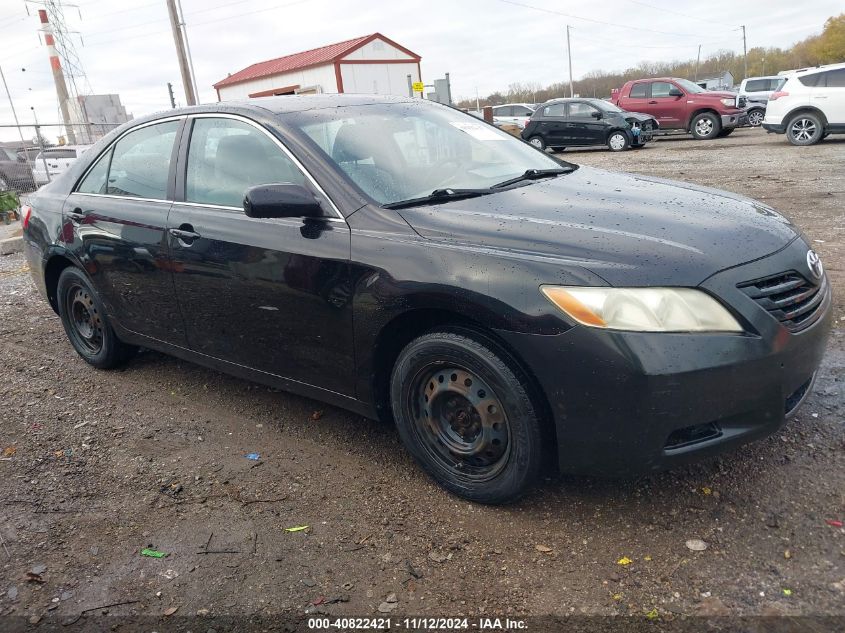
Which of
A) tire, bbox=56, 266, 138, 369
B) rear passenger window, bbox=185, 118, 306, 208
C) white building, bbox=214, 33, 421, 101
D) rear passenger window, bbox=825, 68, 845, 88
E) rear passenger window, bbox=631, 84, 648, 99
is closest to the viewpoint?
rear passenger window, bbox=185, 118, 306, 208

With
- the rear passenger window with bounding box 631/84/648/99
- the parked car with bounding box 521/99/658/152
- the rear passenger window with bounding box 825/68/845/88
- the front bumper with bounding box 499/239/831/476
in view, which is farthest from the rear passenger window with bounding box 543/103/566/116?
the front bumper with bounding box 499/239/831/476

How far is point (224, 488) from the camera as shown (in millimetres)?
3191

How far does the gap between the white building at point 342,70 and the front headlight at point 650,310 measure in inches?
1229

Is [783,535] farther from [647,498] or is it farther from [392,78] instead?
[392,78]

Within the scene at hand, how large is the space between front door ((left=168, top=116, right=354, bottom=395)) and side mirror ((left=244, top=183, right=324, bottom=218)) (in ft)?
0.21

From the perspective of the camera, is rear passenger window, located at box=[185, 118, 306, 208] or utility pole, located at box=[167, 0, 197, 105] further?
utility pole, located at box=[167, 0, 197, 105]

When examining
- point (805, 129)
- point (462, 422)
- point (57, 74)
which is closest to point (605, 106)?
point (805, 129)

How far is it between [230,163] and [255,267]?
661mm

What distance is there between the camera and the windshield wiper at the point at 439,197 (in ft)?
9.86

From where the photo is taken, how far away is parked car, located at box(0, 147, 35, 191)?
54.4 feet

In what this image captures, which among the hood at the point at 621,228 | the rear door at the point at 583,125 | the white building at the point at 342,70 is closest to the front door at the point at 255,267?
the hood at the point at 621,228

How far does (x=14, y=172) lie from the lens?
16797 millimetres

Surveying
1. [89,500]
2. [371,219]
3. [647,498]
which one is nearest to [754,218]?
[647,498]

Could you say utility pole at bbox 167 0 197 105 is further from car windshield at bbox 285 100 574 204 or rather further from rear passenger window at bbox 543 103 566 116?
car windshield at bbox 285 100 574 204
